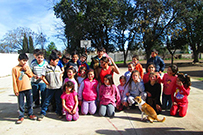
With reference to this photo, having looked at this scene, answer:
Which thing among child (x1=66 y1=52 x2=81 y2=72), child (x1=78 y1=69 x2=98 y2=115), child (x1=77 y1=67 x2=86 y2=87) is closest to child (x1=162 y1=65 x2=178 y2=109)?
child (x1=78 y1=69 x2=98 y2=115)

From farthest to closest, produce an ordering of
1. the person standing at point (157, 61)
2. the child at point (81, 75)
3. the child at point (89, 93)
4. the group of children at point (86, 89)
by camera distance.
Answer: the person standing at point (157, 61) < the child at point (81, 75) < the child at point (89, 93) < the group of children at point (86, 89)

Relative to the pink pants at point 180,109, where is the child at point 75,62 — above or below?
above

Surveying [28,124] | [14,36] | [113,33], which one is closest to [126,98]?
[28,124]

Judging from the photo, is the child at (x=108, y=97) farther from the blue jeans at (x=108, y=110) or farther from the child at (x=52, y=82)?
the child at (x=52, y=82)

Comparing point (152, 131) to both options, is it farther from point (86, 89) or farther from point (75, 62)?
point (75, 62)

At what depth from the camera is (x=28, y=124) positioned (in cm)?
355

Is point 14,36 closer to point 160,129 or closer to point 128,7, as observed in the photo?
point 128,7

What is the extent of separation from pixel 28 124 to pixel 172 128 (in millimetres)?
3197

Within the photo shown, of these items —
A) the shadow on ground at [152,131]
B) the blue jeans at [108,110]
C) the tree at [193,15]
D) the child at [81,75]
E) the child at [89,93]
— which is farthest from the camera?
the tree at [193,15]

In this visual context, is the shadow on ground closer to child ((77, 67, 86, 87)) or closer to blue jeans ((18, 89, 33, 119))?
child ((77, 67, 86, 87))

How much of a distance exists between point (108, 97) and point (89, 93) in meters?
0.52

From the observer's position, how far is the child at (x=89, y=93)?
4104mm

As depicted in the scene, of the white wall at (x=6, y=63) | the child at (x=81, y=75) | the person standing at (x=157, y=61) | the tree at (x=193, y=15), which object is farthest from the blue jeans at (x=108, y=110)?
the tree at (x=193, y=15)

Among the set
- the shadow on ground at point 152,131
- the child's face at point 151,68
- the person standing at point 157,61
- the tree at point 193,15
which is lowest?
the shadow on ground at point 152,131
